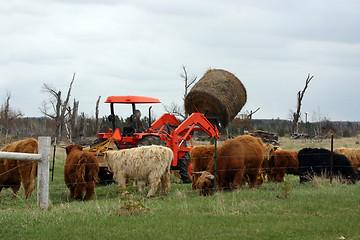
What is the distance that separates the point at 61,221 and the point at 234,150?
248 inches

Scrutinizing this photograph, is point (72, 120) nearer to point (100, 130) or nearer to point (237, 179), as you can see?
point (100, 130)

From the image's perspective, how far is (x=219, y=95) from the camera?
14734 millimetres

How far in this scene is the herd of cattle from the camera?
456 inches

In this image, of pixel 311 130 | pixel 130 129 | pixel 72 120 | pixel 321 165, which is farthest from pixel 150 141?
pixel 311 130

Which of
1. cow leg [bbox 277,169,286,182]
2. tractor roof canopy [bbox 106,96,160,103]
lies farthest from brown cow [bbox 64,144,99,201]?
cow leg [bbox 277,169,286,182]

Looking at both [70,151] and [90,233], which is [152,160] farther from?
→ [90,233]

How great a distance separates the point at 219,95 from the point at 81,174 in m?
5.51

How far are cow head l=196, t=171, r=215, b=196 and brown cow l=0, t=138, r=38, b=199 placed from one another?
4.36m

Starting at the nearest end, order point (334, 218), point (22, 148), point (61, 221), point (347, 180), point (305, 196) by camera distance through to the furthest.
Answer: point (61, 221), point (334, 218), point (305, 196), point (22, 148), point (347, 180)

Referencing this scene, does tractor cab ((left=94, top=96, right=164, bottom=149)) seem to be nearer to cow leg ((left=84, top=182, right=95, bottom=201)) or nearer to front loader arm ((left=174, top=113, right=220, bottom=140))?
front loader arm ((left=174, top=113, right=220, bottom=140))

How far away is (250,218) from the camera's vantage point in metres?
8.16

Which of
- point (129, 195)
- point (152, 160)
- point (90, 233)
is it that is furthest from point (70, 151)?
point (90, 233)

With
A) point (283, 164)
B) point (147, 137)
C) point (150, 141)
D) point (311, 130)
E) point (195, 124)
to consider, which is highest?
point (311, 130)

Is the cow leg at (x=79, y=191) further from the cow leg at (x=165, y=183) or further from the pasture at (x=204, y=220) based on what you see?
the cow leg at (x=165, y=183)
